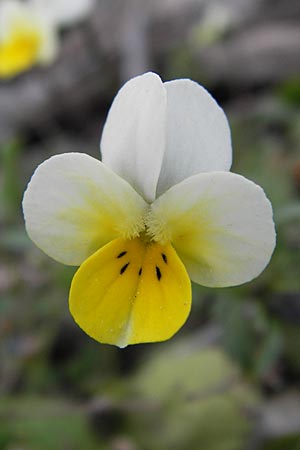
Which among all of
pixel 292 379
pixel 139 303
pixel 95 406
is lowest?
pixel 292 379

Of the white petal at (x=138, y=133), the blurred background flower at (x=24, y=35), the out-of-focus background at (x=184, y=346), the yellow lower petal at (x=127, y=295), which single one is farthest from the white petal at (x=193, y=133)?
the blurred background flower at (x=24, y=35)

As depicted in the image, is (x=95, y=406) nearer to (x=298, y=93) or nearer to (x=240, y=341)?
(x=240, y=341)

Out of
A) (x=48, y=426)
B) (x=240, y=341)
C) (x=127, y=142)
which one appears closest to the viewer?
(x=127, y=142)

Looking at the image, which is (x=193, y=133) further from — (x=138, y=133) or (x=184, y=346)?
(x=184, y=346)

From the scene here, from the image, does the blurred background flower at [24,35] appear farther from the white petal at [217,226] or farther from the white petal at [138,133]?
the white petal at [217,226]

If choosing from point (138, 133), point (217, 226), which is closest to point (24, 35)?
point (138, 133)

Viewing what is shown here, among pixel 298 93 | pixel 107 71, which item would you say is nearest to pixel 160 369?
pixel 298 93
